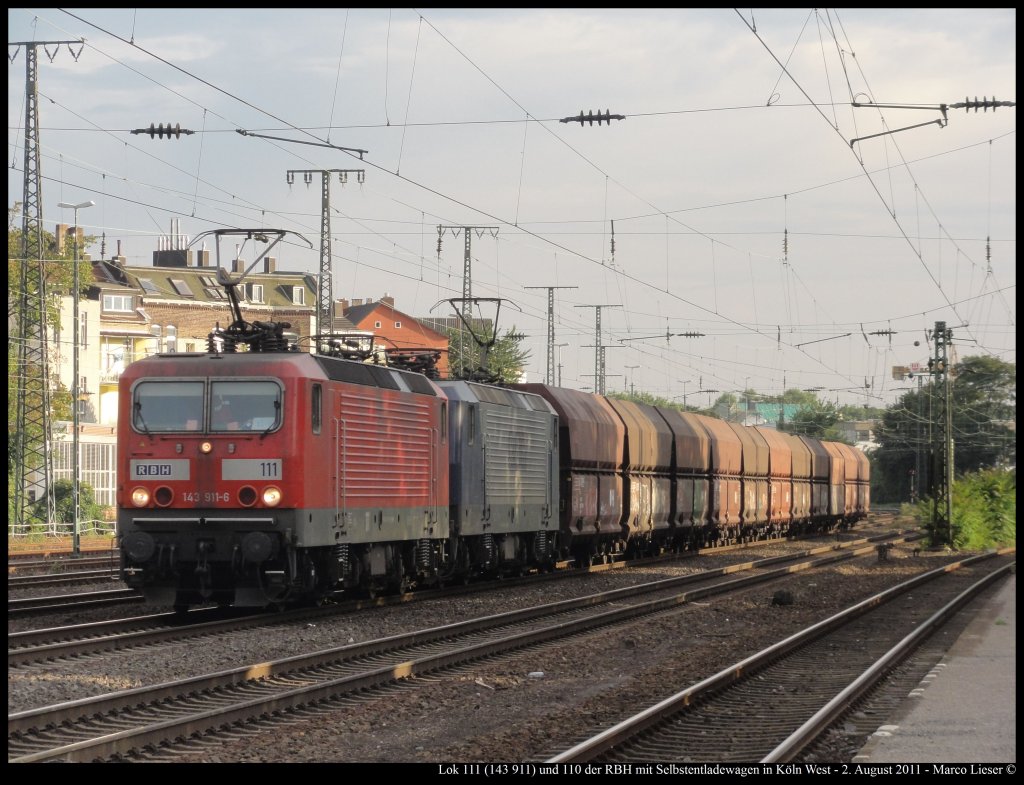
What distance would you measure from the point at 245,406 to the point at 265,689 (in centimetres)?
617

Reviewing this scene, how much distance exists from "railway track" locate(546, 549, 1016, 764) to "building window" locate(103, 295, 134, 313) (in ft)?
227

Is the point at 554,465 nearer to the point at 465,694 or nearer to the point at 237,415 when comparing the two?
the point at 237,415

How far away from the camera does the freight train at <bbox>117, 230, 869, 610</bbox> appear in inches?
747

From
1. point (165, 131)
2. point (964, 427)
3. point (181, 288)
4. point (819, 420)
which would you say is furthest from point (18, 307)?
point (819, 420)

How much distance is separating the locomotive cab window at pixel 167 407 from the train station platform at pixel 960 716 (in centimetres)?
997

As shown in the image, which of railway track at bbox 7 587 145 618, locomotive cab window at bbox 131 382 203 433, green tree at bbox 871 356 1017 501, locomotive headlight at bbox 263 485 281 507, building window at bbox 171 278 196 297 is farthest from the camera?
building window at bbox 171 278 196 297

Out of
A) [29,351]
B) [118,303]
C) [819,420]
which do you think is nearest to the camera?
[29,351]

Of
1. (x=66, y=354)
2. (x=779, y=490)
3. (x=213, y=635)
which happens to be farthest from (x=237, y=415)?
(x=66, y=354)

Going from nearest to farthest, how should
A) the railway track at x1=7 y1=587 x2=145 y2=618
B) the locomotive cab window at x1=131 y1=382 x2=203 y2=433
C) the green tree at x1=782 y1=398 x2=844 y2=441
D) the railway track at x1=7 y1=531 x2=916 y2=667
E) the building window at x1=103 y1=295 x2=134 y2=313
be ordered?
1. the railway track at x1=7 y1=531 x2=916 y2=667
2. the locomotive cab window at x1=131 y1=382 x2=203 y2=433
3. the railway track at x1=7 y1=587 x2=145 y2=618
4. the building window at x1=103 y1=295 x2=134 y2=313
5. the green tree at x1=782 y1=398 x2=844 y2=441

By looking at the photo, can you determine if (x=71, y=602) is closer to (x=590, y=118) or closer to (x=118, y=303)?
(x=590, y=118)

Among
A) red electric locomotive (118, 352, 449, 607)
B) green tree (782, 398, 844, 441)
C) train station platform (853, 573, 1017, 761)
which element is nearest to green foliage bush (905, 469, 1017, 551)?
train station platform (853, 573, 1017, 761)

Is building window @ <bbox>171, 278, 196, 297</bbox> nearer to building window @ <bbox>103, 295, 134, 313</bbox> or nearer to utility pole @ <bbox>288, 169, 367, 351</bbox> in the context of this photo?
building window @ <bbox>103, 295, 134, 313</bbox>

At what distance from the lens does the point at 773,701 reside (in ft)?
45.2
